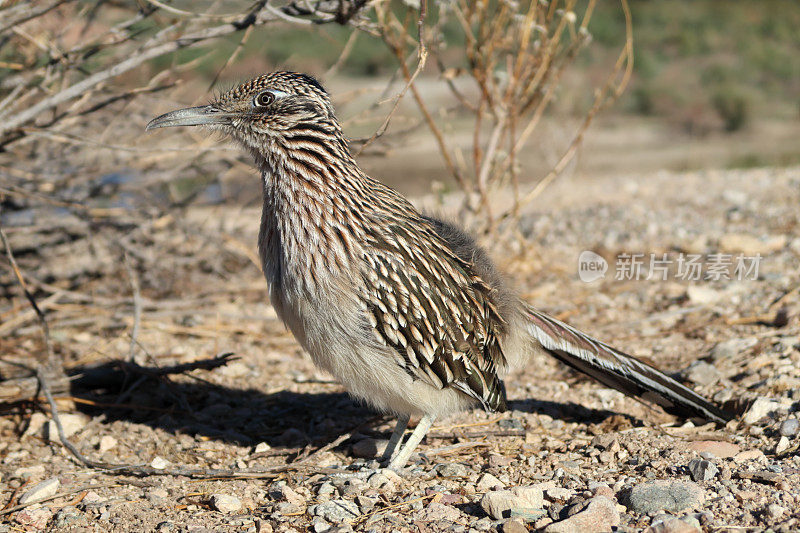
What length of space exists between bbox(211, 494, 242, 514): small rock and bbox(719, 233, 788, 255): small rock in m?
4.72

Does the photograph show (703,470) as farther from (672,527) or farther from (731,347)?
(731,347)

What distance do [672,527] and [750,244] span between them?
4276mm

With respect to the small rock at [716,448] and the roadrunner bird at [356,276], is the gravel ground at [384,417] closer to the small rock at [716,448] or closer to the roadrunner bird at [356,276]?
the small rock at [716,448]

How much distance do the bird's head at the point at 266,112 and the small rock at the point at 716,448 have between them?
7.28ft

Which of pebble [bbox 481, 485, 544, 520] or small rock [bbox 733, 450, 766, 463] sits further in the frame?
small rock [bbox 733, 450, 766, 463]

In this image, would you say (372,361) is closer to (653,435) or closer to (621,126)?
(653,435)

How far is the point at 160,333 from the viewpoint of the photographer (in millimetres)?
5641

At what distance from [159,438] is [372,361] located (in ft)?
4.73

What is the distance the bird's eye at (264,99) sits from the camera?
144 inches

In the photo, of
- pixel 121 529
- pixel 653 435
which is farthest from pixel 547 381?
pixel 121 529

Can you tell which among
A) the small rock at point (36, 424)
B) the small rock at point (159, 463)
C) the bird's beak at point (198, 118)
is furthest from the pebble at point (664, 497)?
the small rock at point (36, 424)

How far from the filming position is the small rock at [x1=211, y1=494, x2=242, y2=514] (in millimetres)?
3391

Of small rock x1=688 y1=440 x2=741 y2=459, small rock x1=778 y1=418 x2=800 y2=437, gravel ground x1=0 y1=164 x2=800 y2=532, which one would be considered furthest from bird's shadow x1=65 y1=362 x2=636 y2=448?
small rock x1=778 y1=418 x2=800 y2=437

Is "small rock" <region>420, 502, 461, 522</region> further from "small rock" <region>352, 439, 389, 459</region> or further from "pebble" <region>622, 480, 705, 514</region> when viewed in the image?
"small rock" <region>352, 439, 389, 459</region>
